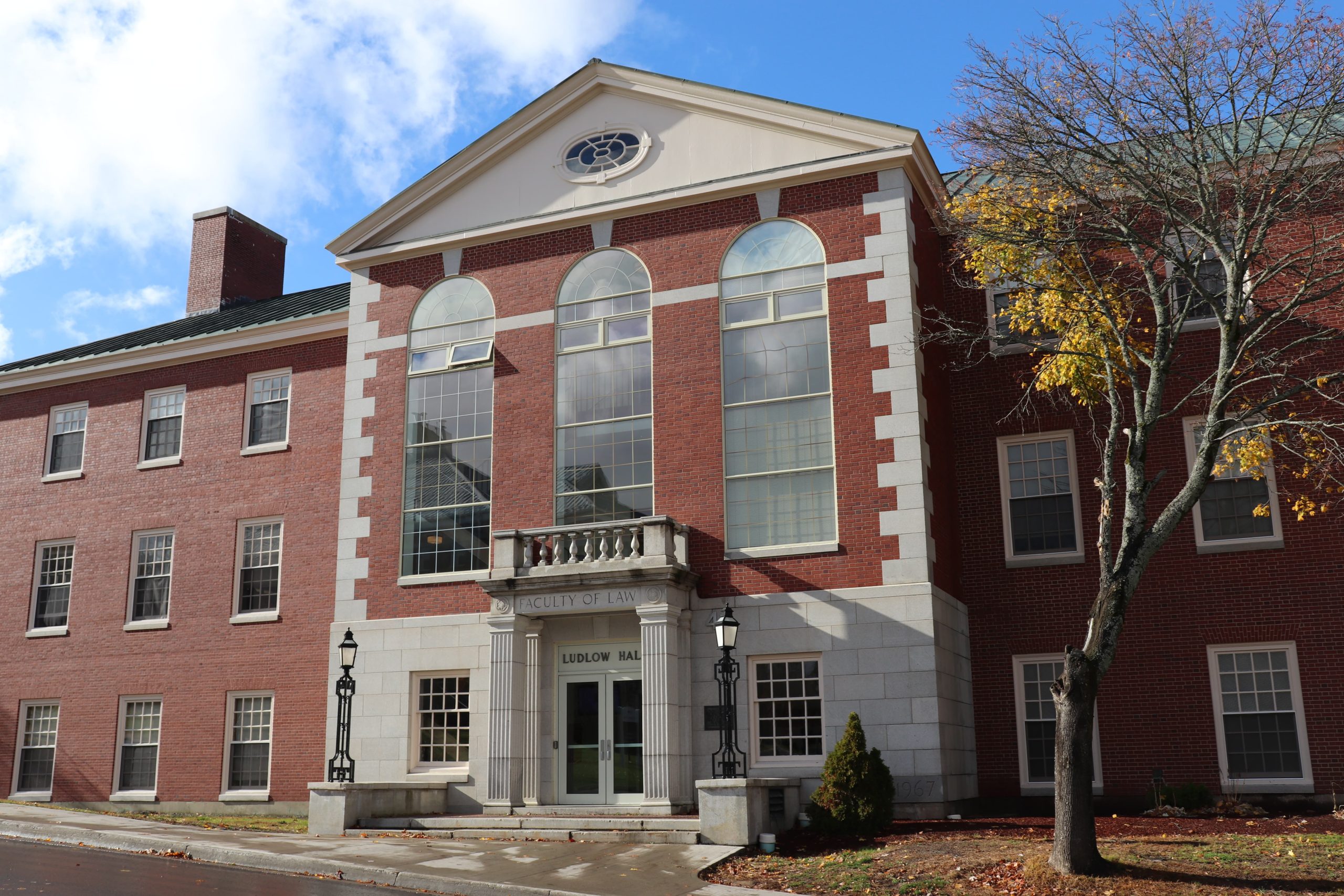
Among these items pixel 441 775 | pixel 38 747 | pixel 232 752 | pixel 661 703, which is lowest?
pixel 441 775

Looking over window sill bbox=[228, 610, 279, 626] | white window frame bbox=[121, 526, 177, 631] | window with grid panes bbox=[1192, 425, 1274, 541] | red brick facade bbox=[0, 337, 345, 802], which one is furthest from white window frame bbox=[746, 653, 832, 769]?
white window frame bbox=[121, 526, 177, 631]

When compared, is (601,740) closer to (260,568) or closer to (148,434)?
(260,568)

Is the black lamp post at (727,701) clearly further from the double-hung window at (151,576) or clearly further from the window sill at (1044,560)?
the double-hung window at (151,576)

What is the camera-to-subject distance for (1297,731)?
65.3ft

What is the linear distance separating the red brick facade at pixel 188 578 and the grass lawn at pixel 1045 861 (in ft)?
41.9

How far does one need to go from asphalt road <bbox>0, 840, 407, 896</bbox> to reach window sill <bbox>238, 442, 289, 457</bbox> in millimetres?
11625

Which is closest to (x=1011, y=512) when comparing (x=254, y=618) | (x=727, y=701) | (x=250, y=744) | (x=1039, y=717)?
(x=1039, y=717)

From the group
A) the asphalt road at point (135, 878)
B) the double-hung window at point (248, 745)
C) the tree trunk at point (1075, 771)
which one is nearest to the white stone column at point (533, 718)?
the asphalt road at point (135, 878)

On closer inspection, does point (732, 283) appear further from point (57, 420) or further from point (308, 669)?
point (57, 420)

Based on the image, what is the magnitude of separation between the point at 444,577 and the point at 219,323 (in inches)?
467

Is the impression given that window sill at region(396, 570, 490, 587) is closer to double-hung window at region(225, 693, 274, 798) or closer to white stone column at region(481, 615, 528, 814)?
white stone column at region(481, 615, 528, 814)

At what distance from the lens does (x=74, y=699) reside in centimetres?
2788

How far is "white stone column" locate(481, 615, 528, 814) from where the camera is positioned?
20781 mm

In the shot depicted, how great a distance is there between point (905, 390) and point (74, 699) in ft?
66.3
